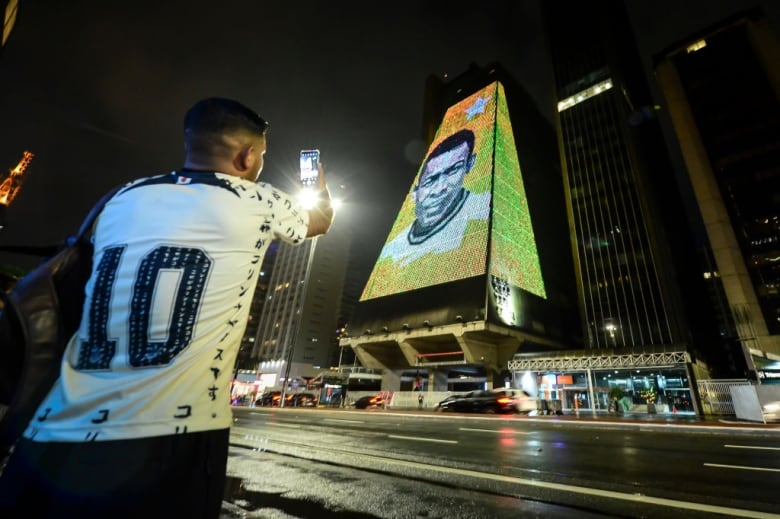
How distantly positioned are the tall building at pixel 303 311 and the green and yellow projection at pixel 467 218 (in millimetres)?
41087

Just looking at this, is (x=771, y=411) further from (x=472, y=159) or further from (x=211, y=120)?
(x=472, y=159)

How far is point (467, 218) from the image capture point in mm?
32625

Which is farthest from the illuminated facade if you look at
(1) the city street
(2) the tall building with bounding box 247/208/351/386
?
(1) the city street

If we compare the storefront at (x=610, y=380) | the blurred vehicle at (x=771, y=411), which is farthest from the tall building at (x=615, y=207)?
the blurred vehicle at (x=771, y=411)

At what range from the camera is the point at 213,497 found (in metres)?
1.18

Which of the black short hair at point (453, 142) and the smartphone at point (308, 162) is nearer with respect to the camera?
the smartphone at point (308, 162)

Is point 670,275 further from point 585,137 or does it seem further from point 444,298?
point 444,298

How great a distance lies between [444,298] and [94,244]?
30.4 m

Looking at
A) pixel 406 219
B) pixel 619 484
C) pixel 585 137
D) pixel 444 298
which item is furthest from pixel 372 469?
pixel 585 137

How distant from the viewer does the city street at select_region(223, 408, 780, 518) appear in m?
2.84

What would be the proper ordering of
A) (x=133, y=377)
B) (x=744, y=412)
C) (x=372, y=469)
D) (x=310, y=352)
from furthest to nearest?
(x=310, y=352) → (x=744, y=412) → (x=372, y=469) → (x=133, y=377)

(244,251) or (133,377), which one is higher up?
(244,251)

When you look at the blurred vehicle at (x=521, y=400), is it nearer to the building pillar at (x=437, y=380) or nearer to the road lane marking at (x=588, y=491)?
the road lane marking at (x=588, y=491)

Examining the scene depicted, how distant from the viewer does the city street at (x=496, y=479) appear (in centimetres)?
284
